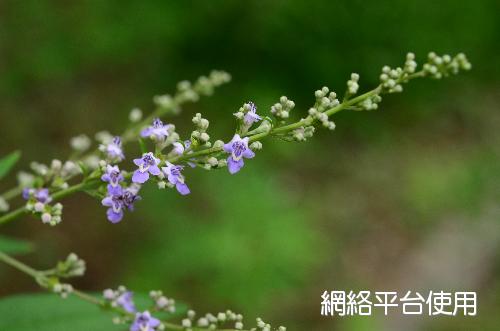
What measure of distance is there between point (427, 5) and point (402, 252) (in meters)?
4.41

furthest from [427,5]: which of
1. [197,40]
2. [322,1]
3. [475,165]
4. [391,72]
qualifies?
[391,72]

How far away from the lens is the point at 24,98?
34.7 feet

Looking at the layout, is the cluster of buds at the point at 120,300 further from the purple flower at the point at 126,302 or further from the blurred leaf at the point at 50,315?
the blurred leaf at the point at 50,315

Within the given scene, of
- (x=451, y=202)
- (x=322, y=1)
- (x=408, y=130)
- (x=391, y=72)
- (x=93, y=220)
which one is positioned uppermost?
(x=322, y=1)

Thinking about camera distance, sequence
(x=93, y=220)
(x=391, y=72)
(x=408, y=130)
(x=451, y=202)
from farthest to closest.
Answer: (x=408, y=130)
(x=451, y=202)
(x=93, y=220)
(x=391, y=72)

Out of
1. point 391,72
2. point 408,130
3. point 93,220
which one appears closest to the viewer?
point 391,72

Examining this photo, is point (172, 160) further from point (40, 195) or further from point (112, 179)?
point (40, 195)

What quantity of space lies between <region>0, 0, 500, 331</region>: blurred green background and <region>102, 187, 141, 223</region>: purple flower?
6229 millimetres

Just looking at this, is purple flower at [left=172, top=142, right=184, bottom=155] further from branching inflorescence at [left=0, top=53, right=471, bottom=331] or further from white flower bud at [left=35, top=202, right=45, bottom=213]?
white flower bud at [left=35, top=202, right=45, bottom=213]

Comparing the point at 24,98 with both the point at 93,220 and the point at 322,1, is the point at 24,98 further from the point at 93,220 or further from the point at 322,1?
the point at 322,1

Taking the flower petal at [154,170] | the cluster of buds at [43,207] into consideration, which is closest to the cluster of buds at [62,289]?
the cluster of buds at [43,207]

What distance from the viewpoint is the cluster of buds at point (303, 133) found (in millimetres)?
3490

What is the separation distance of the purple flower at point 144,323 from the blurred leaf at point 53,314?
46 centimetres

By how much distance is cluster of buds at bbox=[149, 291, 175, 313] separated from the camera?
13.0ft
